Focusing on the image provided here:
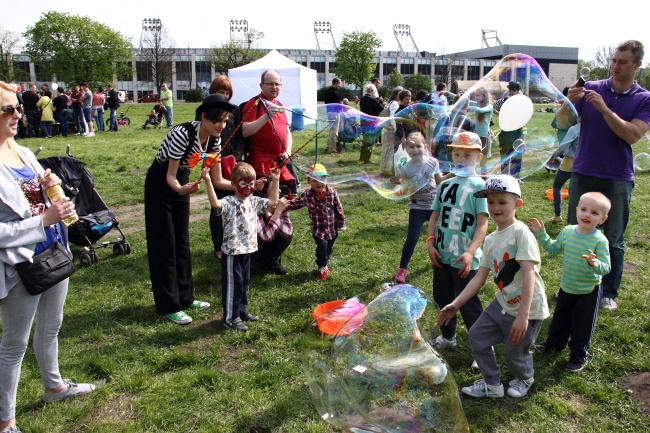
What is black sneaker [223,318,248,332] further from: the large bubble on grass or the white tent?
the white tent

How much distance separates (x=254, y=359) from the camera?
4059 millimetres

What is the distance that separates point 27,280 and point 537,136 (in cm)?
428

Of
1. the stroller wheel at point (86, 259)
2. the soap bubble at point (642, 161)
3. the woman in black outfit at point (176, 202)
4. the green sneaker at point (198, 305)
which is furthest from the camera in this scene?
the soap bubble at point (642, 161)

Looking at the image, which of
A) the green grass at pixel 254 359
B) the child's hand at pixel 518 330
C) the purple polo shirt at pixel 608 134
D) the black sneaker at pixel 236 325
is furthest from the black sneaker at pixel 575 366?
the black sneaker at pixel 236 325

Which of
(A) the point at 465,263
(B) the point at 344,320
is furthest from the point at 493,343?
(B) the point at 344,320

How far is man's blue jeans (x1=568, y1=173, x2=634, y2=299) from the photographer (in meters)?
4.50

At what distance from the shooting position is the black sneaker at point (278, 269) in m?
5.83

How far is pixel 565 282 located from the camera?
3855mm

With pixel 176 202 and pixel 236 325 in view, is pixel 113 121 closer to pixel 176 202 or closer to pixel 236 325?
pixel 176 202

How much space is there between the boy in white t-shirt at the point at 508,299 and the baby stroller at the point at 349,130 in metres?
2.02

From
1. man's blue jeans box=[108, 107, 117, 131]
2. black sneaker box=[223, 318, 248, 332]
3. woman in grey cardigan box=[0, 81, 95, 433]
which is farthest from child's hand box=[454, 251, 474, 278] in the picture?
man's blue jeans box=[108, 107, 117, 131]

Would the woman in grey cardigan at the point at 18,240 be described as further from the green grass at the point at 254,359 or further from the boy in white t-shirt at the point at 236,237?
the boy in white t-shirt at the point at 236,237

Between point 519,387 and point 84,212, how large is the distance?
5.32 m

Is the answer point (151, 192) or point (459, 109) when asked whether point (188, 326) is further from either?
point (459, 109)
